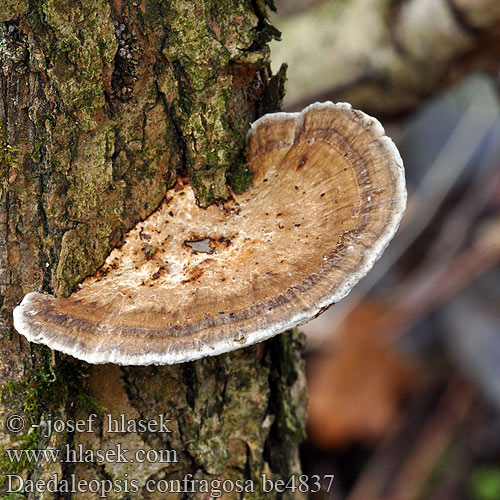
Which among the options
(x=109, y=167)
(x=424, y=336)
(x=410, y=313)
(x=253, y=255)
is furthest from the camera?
(x=424, y=336)

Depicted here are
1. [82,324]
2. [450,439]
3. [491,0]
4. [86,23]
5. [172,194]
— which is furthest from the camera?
[450,439]

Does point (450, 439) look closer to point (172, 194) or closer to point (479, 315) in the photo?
point (479, 315)

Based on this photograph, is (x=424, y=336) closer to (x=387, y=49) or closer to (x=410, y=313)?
(x=410, y=313)

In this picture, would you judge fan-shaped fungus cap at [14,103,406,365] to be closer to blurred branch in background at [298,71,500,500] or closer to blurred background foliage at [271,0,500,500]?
blurred background foliage at [271,0,500,500]

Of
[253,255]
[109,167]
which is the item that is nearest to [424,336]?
[253,255]

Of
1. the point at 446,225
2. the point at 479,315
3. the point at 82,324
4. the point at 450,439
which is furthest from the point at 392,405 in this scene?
the point at 82,324
